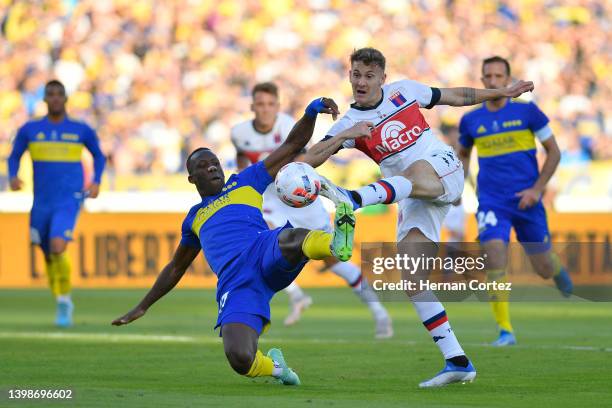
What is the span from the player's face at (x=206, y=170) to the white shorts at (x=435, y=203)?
146 centimetres

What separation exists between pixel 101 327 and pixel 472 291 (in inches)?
222

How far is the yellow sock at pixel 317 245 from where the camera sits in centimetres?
731

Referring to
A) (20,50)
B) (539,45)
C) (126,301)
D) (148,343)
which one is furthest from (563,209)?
(148,343)

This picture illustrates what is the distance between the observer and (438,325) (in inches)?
330

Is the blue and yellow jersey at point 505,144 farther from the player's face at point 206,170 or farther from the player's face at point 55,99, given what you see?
the player's face at point 55,99

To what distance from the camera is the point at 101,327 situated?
46.5ft

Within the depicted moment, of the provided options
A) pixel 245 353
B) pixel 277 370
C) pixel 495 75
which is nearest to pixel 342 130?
pixel 277 370

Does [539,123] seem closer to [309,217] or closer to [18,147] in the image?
[309,217]

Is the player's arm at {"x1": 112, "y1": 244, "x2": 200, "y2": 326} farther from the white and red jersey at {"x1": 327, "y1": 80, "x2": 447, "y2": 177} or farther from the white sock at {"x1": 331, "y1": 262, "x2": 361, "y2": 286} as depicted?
the white sock at {"x1": 331, "y1": 262, "x2": 361, "y2": 286}

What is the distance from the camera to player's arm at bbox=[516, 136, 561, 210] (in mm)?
11898

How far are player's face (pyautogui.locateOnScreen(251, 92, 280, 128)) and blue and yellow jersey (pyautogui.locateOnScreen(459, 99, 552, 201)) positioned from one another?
271 centimetres

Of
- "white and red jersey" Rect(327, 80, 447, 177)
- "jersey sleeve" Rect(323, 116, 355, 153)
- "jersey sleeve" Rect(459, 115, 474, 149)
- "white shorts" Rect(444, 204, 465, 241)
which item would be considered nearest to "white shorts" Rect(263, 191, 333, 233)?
"jersey sleeve" Rect(459, 115, 474, 149)

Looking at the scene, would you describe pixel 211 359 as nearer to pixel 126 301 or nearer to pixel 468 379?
pixel 468 379

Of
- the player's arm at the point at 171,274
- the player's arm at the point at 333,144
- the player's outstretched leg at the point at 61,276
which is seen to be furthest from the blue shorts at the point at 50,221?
the player's arm at the point at 333,144
